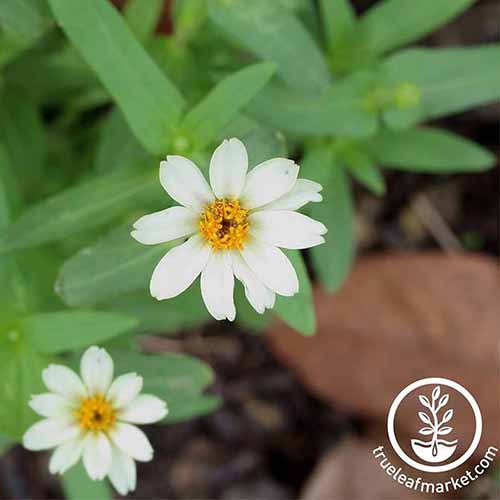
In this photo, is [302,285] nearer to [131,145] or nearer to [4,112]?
[131,145]

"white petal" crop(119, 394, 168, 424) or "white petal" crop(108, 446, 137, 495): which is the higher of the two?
"white petal" crop(119, 394, 168, 424)

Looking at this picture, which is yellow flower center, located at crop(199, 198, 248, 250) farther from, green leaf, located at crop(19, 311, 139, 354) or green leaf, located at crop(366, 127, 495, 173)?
Answer: green leaf, located at crop(366, 127, 495, 173)

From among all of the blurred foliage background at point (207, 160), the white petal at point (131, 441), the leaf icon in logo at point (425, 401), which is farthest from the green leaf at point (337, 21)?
the white petal at point (131, 441)

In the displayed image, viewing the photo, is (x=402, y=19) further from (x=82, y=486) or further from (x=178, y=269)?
(x=82, y=486)

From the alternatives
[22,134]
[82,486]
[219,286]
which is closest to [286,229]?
[219,286]

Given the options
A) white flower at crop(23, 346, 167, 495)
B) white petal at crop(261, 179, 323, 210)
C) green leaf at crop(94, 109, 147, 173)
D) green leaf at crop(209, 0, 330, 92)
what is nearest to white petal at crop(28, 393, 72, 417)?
white flower at crop(23, 346, 167, 495)

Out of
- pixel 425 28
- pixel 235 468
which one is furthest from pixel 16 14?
pixel 235 468
